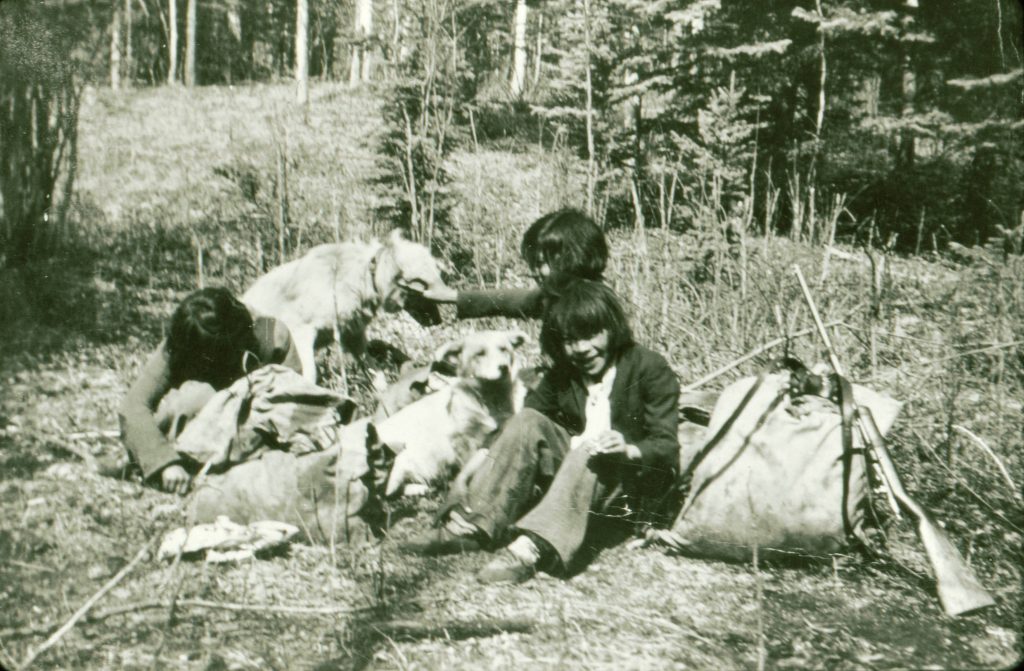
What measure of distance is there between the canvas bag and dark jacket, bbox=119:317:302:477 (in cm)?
206

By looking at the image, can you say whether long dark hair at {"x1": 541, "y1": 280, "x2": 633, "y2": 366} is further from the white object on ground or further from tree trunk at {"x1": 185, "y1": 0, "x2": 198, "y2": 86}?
tree trunk at {"x1": 185, "y1": 0, "x2": 198, "y2": 86}

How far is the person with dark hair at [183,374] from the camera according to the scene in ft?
11.8

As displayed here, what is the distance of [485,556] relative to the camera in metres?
3.14

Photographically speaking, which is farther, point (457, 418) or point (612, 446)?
point (457, 418)

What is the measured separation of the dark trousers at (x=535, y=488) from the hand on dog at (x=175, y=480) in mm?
1147

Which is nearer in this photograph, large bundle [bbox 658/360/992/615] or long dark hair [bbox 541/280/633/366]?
large bundle [bbox 658/360/992/615]

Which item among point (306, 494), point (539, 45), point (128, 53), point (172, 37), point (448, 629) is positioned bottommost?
point (448, 629)

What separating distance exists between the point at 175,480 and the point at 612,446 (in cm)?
184

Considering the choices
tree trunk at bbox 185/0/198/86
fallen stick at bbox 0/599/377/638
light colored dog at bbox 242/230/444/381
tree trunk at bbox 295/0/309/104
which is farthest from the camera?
tree trunk at bbox 185/0/198/86

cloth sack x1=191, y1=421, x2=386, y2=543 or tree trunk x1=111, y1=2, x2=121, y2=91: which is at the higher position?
tree trunk x1=111, y1=2, x2=121, y2=91

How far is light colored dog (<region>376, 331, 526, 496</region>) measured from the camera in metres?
3.87

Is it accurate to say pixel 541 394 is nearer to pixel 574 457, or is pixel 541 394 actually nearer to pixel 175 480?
pixel 574 457

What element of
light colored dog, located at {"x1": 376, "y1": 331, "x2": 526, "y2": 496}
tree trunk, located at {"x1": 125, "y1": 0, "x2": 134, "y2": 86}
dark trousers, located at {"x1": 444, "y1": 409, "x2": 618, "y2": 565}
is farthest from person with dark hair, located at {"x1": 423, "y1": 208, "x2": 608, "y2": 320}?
tree trunk, located at {"x1": 125, "y1": 0, "x2": 134, "y2": 86}

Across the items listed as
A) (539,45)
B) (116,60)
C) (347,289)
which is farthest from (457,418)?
(116,60)
